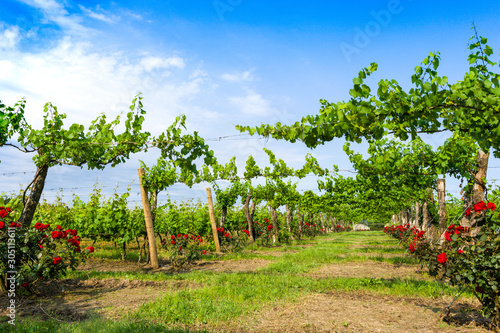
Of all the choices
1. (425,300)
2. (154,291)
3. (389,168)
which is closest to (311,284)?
(425,300)

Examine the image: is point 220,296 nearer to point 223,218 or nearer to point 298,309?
point 298,309

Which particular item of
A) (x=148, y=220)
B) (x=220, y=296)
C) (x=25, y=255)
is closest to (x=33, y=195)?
(x=25, y=255)

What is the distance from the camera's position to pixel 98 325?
386cm

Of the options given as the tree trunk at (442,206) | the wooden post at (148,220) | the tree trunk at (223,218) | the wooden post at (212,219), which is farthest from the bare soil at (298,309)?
the tree trunk at (223,218)

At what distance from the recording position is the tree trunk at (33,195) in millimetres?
6082

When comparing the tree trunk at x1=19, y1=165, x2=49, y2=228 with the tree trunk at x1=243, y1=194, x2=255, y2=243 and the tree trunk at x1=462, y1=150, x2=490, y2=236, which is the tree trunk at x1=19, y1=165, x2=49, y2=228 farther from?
the tree trunk at x1=243, y1=194, x2=255, y2=243

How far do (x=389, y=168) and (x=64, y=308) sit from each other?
7963mm

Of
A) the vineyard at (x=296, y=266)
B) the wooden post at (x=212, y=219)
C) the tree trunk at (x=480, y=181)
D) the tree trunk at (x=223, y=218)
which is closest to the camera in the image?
the vineyard at (x=296, y=266)

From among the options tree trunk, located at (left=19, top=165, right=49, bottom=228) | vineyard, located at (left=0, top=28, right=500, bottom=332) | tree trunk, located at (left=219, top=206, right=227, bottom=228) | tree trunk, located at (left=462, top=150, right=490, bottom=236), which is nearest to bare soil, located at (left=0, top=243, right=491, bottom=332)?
vineyard, located at (left=0, top=28, right=500, bottom=332)

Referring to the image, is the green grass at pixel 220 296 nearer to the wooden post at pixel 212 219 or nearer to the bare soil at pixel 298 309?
the bare soil at pixel 298 309

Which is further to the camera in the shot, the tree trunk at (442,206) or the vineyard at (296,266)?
the tree trunk at (442,206)

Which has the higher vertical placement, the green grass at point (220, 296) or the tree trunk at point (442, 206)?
the tree trunk at point (442, 206)

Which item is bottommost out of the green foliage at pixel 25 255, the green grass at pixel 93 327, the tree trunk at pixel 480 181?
the green grass at pixel 93 327

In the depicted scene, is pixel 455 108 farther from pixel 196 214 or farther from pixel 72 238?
pixel 196 214
